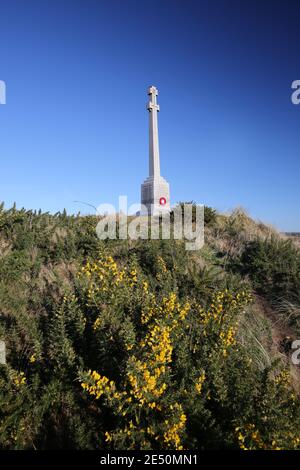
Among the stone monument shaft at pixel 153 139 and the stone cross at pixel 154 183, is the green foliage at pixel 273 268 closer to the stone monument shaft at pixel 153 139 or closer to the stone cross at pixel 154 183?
the stone cross at pixel 154 183

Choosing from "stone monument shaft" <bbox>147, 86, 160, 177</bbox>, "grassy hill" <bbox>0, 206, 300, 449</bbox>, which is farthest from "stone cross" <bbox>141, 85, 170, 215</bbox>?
"grassy hill" <bbox>0, 206, 300, 449</bbox>

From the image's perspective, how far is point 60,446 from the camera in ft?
10.0

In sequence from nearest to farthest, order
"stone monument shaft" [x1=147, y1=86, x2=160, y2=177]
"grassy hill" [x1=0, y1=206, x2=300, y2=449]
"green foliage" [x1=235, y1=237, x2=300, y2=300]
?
"grassy hill" [x1=0, y1=206, x2=300, y2=449] < "green foliage" [x1=235, y1=237, x2=300, y2=300] < "stone monument shaft" [x1=147, y1=86, x2=160, y2=177]

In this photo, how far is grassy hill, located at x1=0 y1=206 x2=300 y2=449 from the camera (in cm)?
272

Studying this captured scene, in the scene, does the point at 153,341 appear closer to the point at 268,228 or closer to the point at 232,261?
the point at 232,261

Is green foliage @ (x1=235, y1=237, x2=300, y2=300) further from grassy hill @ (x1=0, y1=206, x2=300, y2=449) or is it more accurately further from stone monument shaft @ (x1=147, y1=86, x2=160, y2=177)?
stone monument shaft @ (x1=147, y1=86, x2=160, y2=177)

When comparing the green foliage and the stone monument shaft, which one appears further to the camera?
the stone monument shaft

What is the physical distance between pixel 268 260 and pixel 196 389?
525cm

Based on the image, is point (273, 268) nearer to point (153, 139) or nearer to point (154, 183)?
point (154, 183)

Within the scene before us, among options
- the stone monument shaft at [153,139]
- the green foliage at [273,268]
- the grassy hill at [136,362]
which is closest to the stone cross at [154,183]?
the stone monument shaft at [153,139]

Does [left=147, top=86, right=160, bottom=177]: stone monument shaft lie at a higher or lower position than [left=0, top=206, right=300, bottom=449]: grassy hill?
higher

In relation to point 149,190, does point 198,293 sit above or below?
below

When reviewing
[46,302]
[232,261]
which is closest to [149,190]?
[232,261]

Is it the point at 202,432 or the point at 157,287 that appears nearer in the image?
the point at 202,432
